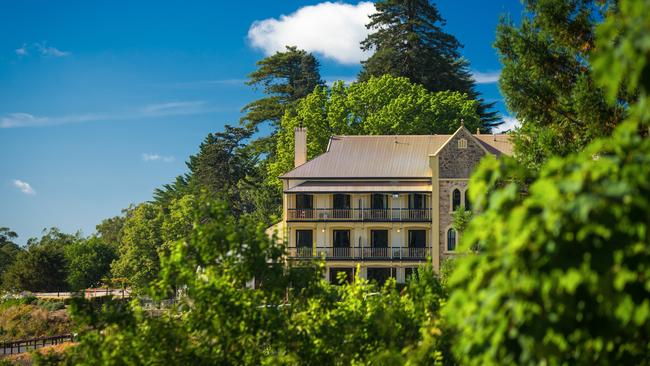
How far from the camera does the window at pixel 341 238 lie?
48500 millimetres

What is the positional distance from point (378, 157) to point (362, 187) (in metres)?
2.87

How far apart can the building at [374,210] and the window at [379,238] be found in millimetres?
61

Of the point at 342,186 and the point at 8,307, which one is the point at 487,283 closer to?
the point at 342,186

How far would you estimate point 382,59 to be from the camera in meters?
69.3

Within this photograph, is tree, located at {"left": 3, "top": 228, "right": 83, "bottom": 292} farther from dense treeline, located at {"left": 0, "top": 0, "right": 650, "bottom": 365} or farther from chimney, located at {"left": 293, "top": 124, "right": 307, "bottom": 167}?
dense treeline, located at {"left": 0, "top": 0, "right": 650, "bottom": 365}

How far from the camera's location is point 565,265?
5395mm

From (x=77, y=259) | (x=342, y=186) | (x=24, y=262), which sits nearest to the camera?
(x=342, y=186)

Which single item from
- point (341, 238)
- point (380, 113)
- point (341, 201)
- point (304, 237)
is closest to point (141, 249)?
point (380, 113)


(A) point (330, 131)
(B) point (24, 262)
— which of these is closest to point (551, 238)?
(A) point (330, 131)

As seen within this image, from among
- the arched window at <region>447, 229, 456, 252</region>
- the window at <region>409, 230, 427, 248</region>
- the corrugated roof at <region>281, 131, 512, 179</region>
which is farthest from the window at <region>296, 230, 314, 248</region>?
the arched window at <region>447, 229, 456, 252</region>

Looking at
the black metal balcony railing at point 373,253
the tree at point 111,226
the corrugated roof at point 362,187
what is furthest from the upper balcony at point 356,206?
the tree at point 111,226

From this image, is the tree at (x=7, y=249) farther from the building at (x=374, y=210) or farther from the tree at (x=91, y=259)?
the building at (x=374, y=210)

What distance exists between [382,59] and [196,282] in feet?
192

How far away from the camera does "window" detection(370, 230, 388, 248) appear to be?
48.3 metres
